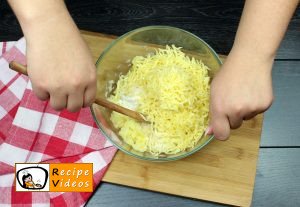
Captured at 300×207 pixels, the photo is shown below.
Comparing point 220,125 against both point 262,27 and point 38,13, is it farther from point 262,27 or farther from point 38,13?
point 38,13

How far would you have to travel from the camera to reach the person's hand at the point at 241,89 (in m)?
0.72

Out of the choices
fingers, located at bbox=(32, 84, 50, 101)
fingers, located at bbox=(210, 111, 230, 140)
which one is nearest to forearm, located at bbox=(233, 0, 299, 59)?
fingers, located at bbox=(210, 111, 230, 140)

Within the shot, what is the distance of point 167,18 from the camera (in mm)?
1150

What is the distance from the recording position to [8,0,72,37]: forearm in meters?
0.69

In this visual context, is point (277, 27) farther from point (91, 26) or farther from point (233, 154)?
point (91, 26)

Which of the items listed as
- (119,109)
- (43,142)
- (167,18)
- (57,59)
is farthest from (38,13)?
(167,18)

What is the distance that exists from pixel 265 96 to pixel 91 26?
1.97ft

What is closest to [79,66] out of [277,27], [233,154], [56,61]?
[56,61]

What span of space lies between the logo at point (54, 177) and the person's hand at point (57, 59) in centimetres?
32

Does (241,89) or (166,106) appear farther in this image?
(166,106)

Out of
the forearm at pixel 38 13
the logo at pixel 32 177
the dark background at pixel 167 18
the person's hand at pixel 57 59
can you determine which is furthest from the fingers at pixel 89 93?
the dark background at pixel 167 18

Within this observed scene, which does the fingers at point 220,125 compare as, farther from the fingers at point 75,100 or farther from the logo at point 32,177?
the logo at point 32,177

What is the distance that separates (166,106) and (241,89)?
25cm

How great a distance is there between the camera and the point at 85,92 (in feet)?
2.38
